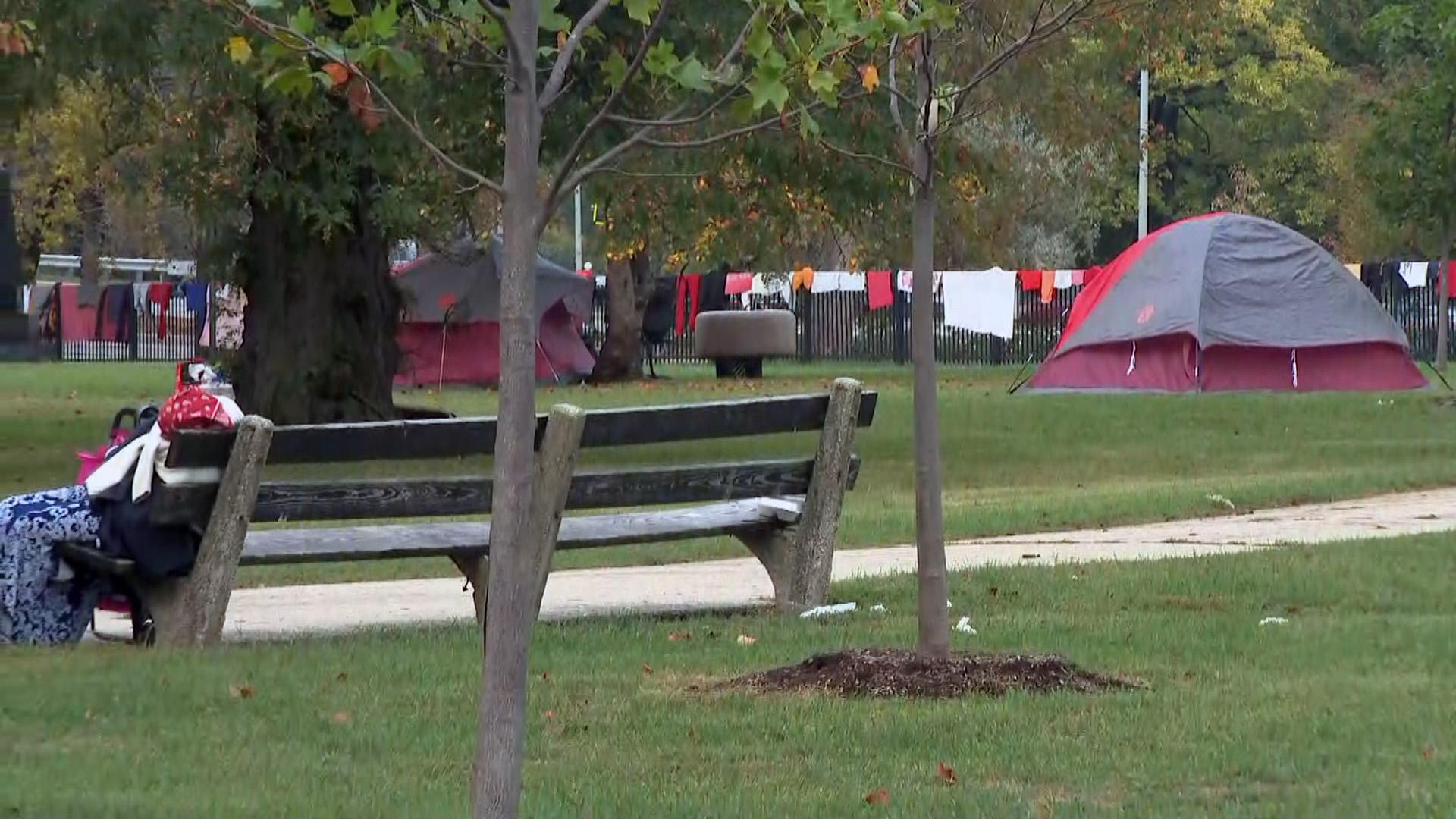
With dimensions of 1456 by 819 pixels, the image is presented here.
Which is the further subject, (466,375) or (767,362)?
(767,362)

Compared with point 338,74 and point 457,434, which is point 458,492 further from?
point 338,74

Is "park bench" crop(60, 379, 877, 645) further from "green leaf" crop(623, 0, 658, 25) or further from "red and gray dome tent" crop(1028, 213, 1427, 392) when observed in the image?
"red and gray dome tent" crop(1028, 213, 1427, 392)

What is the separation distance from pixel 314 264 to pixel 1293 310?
13.4 m

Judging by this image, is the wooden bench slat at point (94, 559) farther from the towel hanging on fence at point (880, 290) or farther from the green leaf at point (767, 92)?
the towel hanging on fence at point (880, 290)

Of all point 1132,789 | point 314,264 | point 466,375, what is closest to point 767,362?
point 466,375

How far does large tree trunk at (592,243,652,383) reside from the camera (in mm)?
35562

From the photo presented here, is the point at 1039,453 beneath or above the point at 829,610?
above

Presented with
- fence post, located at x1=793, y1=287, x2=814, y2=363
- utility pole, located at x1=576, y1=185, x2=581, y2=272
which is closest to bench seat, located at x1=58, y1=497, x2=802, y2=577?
fence post, located at x1=793, y1=287, x2=814, y2=363

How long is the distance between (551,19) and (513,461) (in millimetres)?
978

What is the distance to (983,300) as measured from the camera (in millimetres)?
39250

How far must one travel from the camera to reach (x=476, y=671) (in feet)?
25.7

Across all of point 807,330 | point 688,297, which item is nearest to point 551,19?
point 688,297

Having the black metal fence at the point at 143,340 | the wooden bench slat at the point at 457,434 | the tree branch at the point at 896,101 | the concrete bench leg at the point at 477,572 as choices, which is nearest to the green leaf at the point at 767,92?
the tree branch at the point at 896,101

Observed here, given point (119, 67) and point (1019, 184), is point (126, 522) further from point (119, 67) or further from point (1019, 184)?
point (1019, 184)
